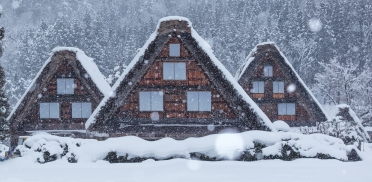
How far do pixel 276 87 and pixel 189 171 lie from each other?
21.2 metres

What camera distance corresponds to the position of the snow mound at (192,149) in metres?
10.1

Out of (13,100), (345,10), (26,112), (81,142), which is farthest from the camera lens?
(345,10)

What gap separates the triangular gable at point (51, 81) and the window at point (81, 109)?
753mm

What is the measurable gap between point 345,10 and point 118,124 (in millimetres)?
67667

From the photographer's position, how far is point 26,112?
Result: 22859 millimetres

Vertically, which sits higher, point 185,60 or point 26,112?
point 185,60

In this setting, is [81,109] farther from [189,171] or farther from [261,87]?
[189,171]

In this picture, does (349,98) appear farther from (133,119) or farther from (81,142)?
(81,142)

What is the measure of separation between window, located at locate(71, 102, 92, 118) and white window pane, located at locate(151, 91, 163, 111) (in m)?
8.00

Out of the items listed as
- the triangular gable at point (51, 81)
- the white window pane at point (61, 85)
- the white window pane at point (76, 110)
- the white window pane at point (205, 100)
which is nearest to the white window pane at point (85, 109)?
the white window pane at point (76, 110)

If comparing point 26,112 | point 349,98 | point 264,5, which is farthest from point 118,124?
point 264,5

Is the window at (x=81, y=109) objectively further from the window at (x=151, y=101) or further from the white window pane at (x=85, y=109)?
the window at (x=151, y=101)

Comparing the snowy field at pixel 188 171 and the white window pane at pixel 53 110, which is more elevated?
the white window pane at pixel 53 110

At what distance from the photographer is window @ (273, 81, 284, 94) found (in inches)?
1107
